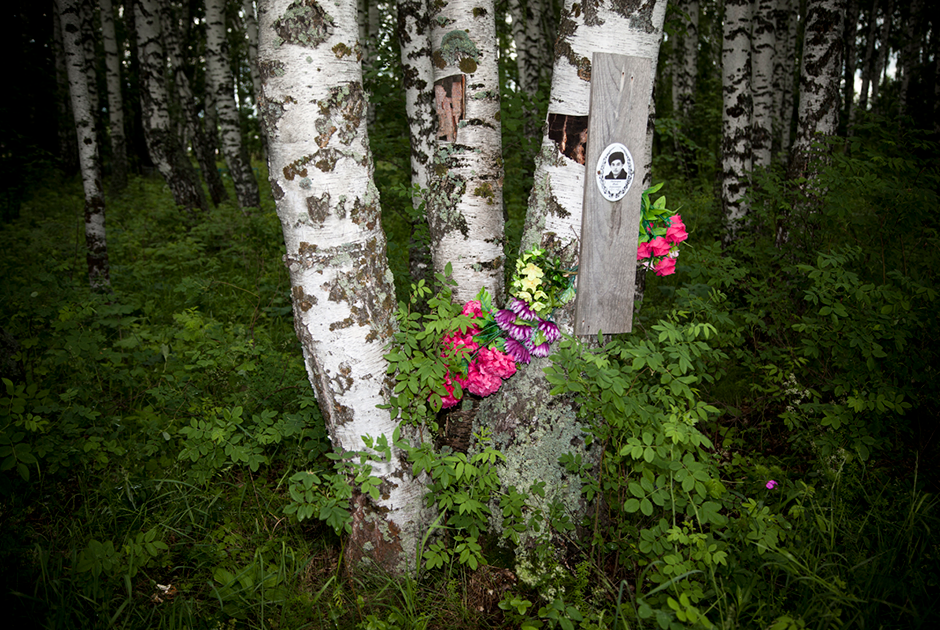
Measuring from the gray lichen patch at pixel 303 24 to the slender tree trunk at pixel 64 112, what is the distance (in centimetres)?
1522

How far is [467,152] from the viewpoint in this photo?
2598mm

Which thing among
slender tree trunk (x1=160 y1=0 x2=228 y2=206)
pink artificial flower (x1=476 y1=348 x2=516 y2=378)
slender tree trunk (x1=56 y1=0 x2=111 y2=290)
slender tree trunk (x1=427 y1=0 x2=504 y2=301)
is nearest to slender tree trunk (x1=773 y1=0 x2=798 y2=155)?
slender tree trunk (x1=427 y1=0 x2=504 y2=301)

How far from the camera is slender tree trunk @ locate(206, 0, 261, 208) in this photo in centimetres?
802

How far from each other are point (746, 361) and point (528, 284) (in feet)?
6.74

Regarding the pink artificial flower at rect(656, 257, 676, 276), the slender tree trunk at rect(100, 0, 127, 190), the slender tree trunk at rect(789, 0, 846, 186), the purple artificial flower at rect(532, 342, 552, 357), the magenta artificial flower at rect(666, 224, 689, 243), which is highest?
the slender tree trunk at rect(100, 0, 127, 190)

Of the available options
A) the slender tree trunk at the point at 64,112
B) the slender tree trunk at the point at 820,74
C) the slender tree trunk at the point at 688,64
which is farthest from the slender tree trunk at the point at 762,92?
the slender tree trunk at the point at 64,112

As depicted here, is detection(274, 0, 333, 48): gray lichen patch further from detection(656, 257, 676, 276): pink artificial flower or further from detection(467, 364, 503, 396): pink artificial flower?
detection(656, 257, 676, 276): pink artificial flower

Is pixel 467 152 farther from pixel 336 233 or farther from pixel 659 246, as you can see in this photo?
pixel 659 246

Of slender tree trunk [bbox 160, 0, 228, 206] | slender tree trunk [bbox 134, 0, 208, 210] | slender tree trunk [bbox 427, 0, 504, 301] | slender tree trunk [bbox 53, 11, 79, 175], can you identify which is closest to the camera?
slender tree trunk [bbox 427, 0, 504, 301]

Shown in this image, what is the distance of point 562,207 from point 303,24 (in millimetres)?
1278

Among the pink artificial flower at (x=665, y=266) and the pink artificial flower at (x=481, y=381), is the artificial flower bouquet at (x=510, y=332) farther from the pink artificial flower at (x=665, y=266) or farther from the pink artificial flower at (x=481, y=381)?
the pink artificial flower at (x=665, y=266)

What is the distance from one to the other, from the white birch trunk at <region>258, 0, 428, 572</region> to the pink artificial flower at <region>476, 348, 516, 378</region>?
0.47 m

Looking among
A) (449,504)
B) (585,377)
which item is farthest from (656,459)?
(449,504)

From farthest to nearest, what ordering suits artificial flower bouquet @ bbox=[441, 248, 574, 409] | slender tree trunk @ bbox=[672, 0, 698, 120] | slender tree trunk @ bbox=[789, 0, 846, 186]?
slender tree trunk @ bbox=[672, 0, 698, 120]
slender tree trunk @ bbox=[789, 0, 846, 186]
artificial flower bouquet @ bbox=[441, 248, 574, 409]
